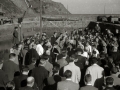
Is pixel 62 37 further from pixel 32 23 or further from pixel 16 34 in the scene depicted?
pixel 32 23

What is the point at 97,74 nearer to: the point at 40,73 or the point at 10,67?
the point at 40,73

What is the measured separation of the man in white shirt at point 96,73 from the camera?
6.04 m

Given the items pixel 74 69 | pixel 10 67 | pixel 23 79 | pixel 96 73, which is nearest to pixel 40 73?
pixel 23 79

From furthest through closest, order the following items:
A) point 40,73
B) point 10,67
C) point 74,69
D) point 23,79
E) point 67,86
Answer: point 10,67
point 74,69
point 40,73
point 23,79
point 67,86

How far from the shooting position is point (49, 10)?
2501 inches

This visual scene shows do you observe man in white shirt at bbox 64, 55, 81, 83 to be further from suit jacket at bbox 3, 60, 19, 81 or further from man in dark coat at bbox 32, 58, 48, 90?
suit jacket at bbox 3, 60, 19, 81

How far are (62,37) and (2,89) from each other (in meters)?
8.65

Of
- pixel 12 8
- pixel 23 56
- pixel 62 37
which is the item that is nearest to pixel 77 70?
pixel 23 56

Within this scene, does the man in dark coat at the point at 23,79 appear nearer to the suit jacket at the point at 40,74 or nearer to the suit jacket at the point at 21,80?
the suit jacket at the point at 21,80

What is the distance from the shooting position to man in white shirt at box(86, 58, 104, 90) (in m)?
6.04

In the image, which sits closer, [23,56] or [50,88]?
[50,88]

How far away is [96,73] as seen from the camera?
6.05 m

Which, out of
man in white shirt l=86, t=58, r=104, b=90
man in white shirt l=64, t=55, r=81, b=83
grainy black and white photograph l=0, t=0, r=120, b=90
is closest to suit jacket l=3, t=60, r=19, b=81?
grainy black and white photograph l=0, t=0, r=120, b=90

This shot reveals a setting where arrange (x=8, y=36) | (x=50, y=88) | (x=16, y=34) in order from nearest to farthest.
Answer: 1. (x=50, y=88)
2. (x=16, y=34)
3. (x=8, y=36)
